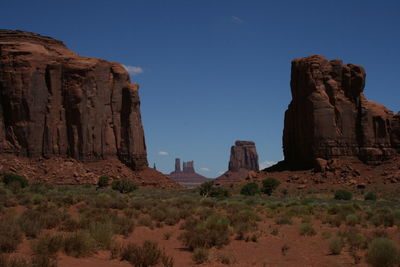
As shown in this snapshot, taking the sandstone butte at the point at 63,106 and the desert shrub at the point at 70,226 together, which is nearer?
the desert shrub at the point at 70,226

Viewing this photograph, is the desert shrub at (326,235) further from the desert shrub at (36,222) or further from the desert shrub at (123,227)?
the desert shrub at (36,222)

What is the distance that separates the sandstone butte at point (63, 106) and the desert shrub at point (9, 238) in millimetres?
43639

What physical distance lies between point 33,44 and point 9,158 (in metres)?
17.3

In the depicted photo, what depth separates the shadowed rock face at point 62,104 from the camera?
2216 inches

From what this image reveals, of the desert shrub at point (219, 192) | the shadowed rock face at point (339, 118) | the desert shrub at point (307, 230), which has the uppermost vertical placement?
the shadowed rock face at point (339, 118)

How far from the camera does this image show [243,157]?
590 ft

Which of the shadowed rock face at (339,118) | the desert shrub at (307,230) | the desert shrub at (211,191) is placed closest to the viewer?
the desert shrub at (307,230)

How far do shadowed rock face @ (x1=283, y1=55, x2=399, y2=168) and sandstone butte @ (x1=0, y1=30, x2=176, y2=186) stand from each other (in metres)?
22.3

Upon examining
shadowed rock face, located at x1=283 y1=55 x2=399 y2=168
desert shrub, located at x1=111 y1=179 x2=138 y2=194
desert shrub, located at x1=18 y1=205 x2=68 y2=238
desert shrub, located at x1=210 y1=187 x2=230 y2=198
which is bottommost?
desert shrub, located at x1=18 y1=205 x2=68 y2=238

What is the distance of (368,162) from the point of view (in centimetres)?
5678

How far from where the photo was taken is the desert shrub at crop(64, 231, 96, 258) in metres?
10.5

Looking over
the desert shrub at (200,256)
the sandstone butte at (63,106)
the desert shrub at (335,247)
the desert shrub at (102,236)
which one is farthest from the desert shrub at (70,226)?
the sandstone butte at (63,106)

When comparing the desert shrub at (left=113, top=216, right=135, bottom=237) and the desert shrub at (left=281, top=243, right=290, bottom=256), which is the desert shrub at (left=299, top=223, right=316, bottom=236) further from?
the desert shrub at (left=113, top=216, right=135, bottom=237)

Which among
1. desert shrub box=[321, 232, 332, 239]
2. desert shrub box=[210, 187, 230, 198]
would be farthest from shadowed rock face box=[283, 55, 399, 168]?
desert shrub box=[321, 232, 332, 239]
